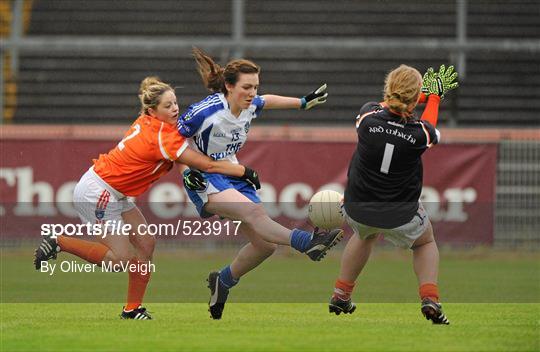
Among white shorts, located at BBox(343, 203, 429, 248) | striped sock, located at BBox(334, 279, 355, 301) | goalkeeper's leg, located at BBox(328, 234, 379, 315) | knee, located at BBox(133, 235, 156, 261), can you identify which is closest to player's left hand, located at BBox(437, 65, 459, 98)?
white shorts, located at BBox(343, 203, 429, 248)

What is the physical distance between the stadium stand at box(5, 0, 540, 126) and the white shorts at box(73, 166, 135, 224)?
10.8m

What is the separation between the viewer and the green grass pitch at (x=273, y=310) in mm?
7805

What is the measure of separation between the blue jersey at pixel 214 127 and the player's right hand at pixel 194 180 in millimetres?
233

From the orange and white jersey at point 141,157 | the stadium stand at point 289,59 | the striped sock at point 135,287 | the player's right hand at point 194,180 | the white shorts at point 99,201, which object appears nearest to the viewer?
the player's right hand at point 194,180

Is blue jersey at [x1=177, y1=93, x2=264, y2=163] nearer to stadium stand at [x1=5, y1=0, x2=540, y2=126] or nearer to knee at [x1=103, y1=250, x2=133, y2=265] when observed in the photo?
knee at [x1=103, y1=250, x2=133, y2=265]

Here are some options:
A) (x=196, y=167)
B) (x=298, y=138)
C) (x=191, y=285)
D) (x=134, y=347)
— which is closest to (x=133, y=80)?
(x=298, y=138)

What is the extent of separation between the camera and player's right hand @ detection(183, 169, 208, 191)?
9109 millimetres

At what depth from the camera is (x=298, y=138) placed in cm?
1728

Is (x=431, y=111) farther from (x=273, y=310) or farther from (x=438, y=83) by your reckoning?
(x=273, y=310)

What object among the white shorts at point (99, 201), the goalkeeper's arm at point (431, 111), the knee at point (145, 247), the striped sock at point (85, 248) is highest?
the goalkeeper's arm at point (431, 111)

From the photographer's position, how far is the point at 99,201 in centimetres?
950

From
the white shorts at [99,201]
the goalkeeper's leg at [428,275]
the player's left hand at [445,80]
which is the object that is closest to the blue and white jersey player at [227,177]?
the white shorts at [99,201]

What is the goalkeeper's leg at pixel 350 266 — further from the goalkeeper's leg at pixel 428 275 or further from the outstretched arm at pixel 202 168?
the outstretched arm at pixel 202 168

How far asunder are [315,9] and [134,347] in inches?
573
